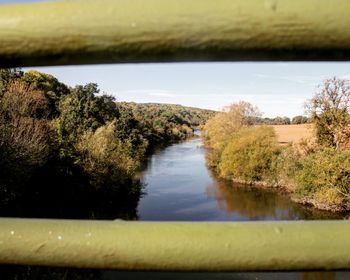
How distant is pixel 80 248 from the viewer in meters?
0.63

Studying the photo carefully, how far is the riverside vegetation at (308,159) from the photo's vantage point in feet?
82.3

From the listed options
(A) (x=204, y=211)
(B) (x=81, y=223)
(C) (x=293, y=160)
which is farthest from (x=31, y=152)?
(C) (x=293, y=160)

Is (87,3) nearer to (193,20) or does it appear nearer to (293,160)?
(193,20)

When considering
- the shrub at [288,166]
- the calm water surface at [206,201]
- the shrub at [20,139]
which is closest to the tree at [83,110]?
the shrub at [20,139]

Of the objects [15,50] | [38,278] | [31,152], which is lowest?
[38,278]

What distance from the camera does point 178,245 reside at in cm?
61

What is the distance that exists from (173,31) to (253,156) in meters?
35.3

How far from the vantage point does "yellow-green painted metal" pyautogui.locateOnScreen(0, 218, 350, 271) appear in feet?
1.95

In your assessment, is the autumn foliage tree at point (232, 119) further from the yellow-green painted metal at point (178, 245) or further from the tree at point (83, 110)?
the yellow-green painted metal at point (178, 245)

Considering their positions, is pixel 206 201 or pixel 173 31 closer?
pixel 173 31

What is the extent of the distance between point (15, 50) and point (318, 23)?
0.39 meters

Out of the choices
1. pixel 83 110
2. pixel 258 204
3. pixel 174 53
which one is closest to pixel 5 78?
pixel 83 110

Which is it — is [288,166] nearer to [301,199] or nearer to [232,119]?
[301,199]

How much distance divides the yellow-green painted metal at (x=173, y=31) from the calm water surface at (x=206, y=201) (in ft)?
64.3
